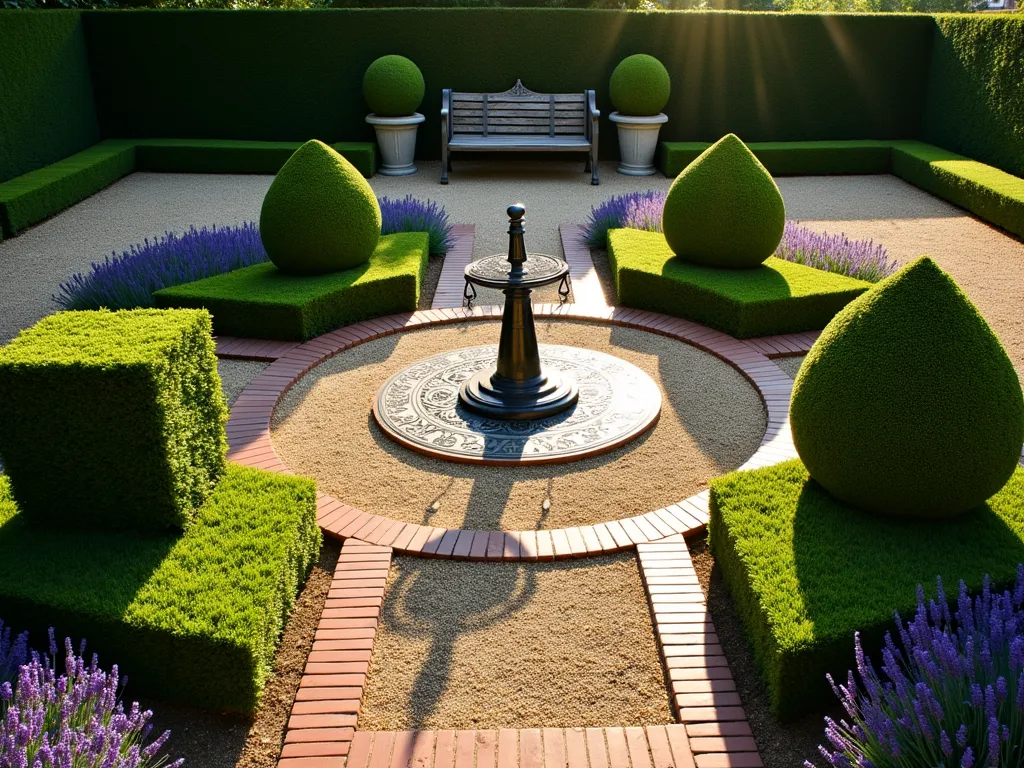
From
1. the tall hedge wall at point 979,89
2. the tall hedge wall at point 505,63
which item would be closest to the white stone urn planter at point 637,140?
the tall hedge wall at point 505,63

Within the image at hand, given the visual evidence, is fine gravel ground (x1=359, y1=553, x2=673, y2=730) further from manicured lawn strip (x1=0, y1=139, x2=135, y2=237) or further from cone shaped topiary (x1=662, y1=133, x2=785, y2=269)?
manicured lawn strip (x1=0, y1=139, x2=135, y2=237)

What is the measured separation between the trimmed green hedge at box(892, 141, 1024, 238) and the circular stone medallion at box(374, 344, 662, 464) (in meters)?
7.05

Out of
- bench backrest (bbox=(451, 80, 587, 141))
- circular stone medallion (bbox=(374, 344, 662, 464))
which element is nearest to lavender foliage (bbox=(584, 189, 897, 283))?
circular stone medallion (bbox=(374, 344, 662, 464))

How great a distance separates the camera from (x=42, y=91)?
1411cm

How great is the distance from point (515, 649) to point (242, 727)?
1.20 meters

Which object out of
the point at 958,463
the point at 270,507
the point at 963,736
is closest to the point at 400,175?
the point at 270,507

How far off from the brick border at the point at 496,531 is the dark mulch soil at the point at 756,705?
0.53 m

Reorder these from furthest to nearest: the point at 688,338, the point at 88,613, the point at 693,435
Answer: the point at 688,338 < the point at 693,435 < the point at 88,613

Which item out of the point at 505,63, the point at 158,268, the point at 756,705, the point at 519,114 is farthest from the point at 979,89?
the point at 756,705

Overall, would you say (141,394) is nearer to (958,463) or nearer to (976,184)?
(958,463)

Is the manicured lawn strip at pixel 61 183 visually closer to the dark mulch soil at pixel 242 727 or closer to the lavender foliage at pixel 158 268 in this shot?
the lavender foliage at pixel 158 268

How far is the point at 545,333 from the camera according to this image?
771cm

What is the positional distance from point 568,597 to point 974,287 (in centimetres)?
668

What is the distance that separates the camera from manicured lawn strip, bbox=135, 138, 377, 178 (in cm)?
1516
